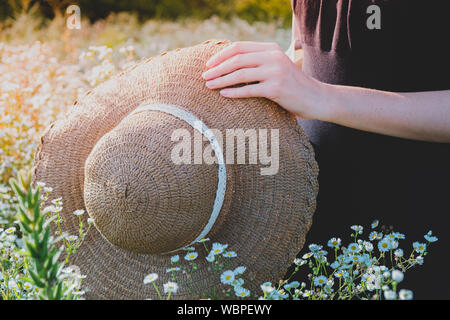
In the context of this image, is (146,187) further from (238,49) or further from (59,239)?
(238,49)

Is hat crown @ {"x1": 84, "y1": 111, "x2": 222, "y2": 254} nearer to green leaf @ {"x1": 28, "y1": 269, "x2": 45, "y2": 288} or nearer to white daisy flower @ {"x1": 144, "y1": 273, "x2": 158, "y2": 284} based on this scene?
white daisy flower @ {"x1": 144, "y1": 273, "x2": 158, "y2": 284}

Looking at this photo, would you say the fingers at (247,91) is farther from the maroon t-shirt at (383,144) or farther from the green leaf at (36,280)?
the green leaf at (36,280)

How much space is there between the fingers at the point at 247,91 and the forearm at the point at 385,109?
18cm

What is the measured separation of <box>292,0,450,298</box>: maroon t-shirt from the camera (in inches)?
63.4

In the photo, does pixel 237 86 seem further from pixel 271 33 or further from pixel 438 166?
pixel 271 33

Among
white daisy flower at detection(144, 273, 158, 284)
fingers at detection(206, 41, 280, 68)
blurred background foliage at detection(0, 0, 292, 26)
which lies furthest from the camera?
blurred background foliage at detection(0, 0, 292, 26)

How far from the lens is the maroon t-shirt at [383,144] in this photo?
161 cm

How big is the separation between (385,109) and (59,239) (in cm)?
96

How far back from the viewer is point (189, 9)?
9.67 meters

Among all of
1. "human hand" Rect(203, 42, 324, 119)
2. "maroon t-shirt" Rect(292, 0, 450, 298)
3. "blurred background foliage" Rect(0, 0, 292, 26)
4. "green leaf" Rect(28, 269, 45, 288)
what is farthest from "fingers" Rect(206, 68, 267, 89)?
"blurred background foliage" Rect(0, 0, 292, 26)

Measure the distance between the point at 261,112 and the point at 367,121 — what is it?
318 millimetres

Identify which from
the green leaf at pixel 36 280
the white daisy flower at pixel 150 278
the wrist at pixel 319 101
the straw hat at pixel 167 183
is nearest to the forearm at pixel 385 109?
the wrist at pixel 319 101

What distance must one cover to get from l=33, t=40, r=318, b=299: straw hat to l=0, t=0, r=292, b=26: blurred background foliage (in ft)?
23.5

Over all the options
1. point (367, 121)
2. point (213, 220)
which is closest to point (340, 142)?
point (367, 121)
